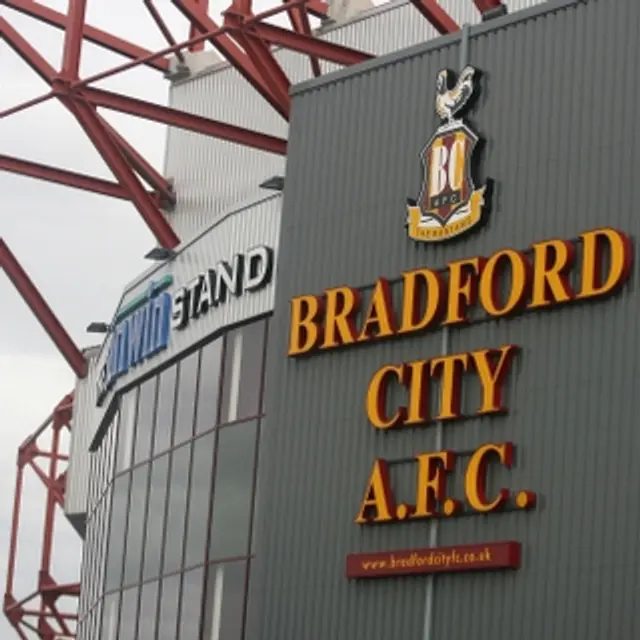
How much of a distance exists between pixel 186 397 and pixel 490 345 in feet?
28.8

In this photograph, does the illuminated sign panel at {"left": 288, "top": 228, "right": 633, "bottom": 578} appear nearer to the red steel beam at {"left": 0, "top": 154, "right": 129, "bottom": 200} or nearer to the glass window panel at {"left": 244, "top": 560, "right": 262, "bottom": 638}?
the glass window panel at {"left": 244, "top": 560, "right": 262, "bottom": 638}

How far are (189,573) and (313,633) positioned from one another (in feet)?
15.3

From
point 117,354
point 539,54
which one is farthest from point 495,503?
point 117,354

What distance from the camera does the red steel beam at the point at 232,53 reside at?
46062 millimetres

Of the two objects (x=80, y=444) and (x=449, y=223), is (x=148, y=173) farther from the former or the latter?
(x=449, y=223)

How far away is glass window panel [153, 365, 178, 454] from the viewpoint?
1603 inches

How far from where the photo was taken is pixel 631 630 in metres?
29.6

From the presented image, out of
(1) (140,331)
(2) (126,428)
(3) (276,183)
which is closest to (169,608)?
(2) (126,428)

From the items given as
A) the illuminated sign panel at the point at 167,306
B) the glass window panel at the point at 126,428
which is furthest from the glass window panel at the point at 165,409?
the glass window panel at the point at 126,428

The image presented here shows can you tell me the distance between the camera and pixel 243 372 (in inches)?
1487

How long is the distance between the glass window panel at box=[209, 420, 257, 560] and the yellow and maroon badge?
497 centimetres

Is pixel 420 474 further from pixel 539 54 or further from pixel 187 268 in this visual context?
pixel 187 268

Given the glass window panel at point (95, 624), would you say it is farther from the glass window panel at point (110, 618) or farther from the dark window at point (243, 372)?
the dark window at point (243, 372)

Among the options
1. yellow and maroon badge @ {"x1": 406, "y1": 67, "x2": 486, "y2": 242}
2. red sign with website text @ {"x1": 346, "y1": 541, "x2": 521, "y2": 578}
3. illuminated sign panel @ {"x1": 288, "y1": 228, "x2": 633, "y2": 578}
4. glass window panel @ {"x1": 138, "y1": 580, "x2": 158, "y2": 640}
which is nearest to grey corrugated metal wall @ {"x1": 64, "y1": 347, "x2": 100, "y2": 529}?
glass window panel @ {"x1": 138, "y1": 580, "x2": 158, "y2": 640}
